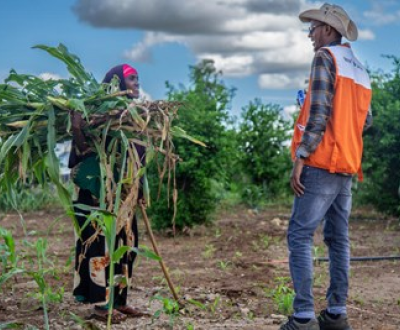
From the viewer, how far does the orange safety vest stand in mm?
5094

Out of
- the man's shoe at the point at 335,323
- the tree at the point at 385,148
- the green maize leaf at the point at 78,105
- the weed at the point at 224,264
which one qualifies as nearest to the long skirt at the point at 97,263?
the green maize leaf at the point at 78,105

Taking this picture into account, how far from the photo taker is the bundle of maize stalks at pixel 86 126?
5176mm

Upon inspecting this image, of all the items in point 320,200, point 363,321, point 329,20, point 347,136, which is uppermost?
point 329,20

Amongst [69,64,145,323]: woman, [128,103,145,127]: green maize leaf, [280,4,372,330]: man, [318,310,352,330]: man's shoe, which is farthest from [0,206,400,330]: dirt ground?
[128,103,145,127]: green maize leaf

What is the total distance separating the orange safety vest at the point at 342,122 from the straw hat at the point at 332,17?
0.40ft

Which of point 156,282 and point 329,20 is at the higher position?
point 329,20

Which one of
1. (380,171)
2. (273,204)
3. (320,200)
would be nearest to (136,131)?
(320,200)

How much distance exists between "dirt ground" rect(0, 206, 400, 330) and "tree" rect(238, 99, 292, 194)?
3291mm

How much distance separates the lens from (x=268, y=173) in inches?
611

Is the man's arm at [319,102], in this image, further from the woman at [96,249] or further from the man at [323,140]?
the woman at [96,249]

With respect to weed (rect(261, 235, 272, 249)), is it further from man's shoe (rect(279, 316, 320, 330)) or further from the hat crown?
the hat crown

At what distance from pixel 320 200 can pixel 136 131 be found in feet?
4.25

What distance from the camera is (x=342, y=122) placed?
202 inches

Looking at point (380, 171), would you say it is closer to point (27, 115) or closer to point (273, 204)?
point (273, 204)
